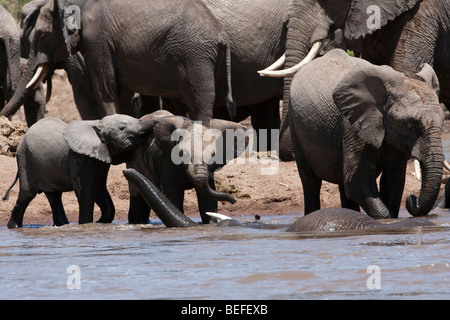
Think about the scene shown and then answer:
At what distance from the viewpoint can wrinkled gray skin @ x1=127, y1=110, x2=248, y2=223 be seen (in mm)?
10242

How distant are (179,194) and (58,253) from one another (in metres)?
2.26

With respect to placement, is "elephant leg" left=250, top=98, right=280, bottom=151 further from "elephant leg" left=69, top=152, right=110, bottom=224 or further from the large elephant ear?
"elephant leg" left=69, top=152, right=110, bottom=224

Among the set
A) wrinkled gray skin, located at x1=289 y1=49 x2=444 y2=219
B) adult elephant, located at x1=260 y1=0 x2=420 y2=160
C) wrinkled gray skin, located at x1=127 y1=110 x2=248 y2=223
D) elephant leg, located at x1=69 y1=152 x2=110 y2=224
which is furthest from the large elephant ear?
elephant leg, located at x1=69 y1=152 x2=110 y2=224

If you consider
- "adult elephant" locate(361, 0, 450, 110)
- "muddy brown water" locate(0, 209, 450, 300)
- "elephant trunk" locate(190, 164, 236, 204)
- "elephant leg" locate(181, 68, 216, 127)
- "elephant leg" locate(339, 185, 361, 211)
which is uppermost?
"adult elephant" locate(361, 0, 450, 110)

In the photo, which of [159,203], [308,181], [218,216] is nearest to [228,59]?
[308,181]

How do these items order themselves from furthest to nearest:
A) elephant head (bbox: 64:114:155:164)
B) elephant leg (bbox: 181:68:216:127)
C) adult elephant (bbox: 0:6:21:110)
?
adult elephant (bbox: 0:6:21:110) → elephant leg (bbox: 181:68:216:127) → elephant head (bbox: 64:114:155:164)

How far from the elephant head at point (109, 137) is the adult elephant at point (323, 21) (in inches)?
46.8

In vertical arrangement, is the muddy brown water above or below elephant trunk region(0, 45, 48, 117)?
below

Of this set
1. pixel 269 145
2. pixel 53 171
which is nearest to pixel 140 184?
pixel 53 171

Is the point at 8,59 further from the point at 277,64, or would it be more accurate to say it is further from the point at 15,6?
the point at 15,6

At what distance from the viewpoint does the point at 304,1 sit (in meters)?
11.2

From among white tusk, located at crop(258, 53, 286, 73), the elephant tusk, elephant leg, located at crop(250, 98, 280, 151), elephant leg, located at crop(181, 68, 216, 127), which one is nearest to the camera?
white tusk, located at crop(258, 53, 286, 73)

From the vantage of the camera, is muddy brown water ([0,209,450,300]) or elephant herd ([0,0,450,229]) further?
elephant herd ([0,0,450,229])

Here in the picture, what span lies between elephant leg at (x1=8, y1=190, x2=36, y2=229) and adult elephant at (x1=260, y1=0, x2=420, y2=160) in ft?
7.26
